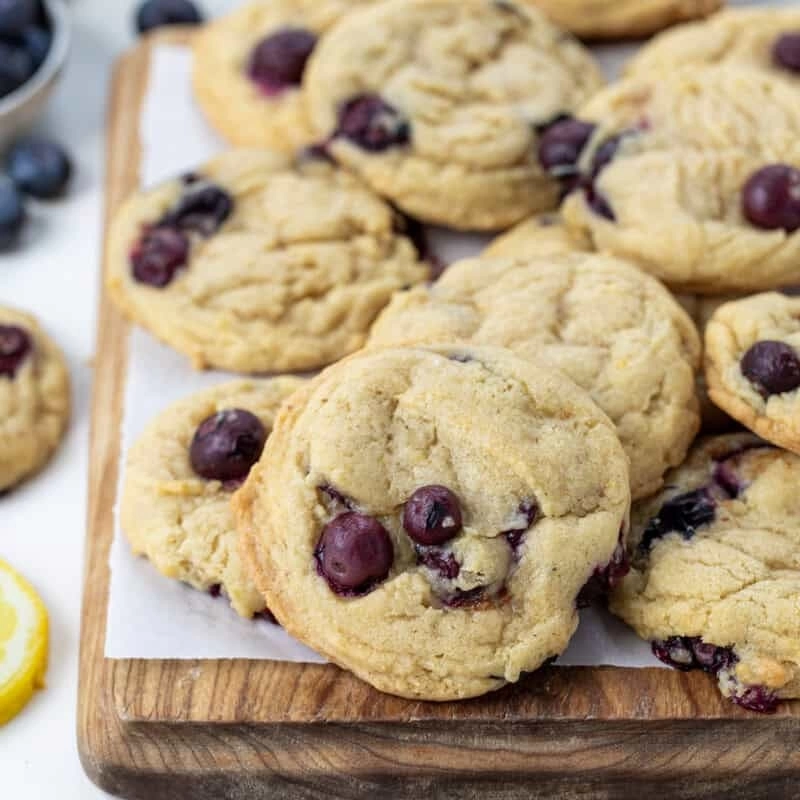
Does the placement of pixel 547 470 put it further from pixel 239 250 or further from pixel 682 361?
pixel 239 250

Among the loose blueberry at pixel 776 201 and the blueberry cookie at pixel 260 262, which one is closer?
the loose blueberry at pixel 776 201

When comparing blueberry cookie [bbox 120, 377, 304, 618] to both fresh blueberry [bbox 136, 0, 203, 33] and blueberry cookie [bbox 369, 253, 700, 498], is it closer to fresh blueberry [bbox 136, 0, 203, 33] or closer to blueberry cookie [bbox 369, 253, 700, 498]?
blueberry cookie [bbox 369, 253, 700, 498]

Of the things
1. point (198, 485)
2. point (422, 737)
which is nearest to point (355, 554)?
point (422, 737)

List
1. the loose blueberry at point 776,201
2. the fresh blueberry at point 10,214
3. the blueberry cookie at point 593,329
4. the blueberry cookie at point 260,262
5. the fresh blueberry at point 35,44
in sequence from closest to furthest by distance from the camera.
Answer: the blueberry cookie at point 593,329 → the loose blueberry at point 776,201 → the blueberry cookie at point 260,262 → the fresh blueberry at point 10,214 → the fresh blueberry at point 35,44

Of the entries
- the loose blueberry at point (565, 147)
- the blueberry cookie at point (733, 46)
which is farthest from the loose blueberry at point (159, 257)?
the blueberry cookie at point (733, 46)

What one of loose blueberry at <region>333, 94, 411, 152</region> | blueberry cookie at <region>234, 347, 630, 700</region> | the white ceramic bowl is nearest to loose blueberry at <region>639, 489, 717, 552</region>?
blueberry cookie at <region>234, 347, 630, 700</region>

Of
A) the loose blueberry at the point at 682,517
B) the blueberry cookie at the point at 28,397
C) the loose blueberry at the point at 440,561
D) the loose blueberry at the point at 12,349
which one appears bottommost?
the blueberry cookie at the point at 28,397

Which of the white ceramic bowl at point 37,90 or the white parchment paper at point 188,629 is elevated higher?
the white ceramic bowl at point 37,90

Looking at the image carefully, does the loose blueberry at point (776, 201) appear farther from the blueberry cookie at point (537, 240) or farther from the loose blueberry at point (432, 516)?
the loose blueberry at point (432, 516)

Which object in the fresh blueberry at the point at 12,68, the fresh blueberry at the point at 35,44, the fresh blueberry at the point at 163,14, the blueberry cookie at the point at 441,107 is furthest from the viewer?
the fresh blueberry at the point at 163,14
